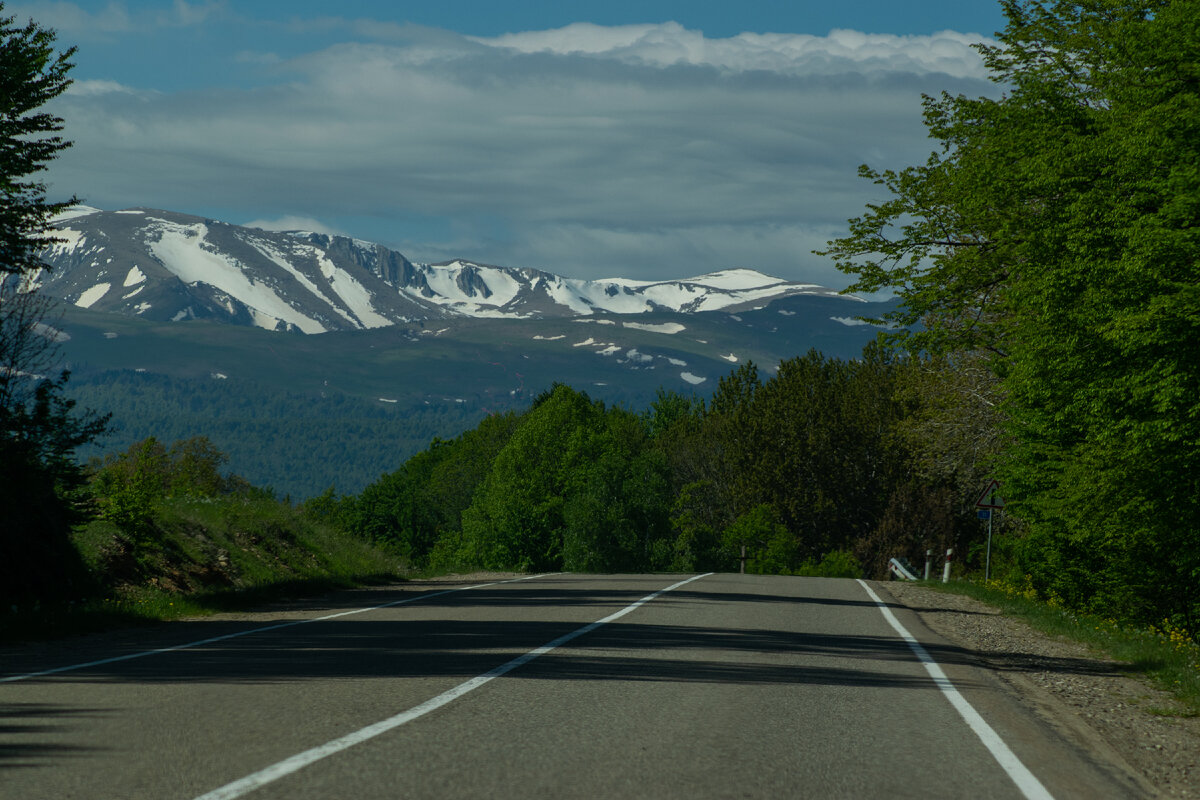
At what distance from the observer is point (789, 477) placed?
70.5 meters

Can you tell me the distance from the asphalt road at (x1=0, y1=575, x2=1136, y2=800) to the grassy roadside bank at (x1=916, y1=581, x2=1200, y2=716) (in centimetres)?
184

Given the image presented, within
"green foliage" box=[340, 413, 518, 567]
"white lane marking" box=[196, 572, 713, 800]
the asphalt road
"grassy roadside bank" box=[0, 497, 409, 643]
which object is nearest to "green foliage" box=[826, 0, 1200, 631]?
the asphalt road

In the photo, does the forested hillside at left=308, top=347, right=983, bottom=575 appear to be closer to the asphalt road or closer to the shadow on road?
the asphalt road

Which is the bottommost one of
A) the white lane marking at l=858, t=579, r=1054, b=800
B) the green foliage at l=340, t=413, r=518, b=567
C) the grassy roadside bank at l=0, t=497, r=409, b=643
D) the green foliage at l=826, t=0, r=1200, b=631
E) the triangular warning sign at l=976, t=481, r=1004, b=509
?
the green foliage at l=340, t=413, r=518, b=567

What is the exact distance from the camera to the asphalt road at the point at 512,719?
604 centimetres

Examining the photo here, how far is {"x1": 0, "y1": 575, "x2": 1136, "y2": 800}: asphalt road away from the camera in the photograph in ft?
19.8

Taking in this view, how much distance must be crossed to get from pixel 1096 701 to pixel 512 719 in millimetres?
5618

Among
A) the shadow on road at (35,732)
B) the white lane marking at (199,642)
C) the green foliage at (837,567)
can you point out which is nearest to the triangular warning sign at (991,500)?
the white lane marking at (199,642)

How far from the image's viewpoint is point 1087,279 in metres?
19.1

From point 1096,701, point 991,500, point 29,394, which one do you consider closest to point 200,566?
point 29,394

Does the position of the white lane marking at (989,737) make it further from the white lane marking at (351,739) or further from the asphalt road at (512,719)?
the white lane marking at (351,739)

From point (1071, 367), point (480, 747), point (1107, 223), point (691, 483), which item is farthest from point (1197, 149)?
point (691, 483)

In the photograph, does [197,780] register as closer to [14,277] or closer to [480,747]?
[480,747]

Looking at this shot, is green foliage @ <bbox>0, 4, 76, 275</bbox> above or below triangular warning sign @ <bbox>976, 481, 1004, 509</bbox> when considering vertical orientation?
above
